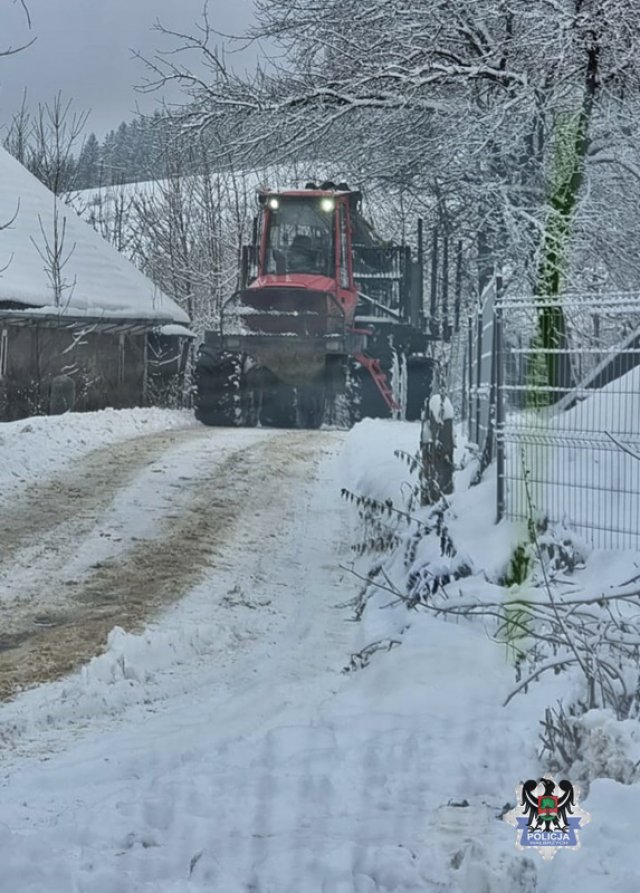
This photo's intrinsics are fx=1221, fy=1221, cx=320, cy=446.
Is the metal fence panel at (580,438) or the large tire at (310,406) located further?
the large tire at (310,406)

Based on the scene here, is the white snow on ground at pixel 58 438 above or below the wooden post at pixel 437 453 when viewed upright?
below

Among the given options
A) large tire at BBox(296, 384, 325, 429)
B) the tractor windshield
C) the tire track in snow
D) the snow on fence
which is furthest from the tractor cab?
the snow on fence

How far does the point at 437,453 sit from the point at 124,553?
2.79 metres

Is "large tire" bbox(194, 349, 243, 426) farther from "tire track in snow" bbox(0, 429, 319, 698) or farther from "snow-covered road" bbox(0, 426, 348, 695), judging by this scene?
"snow-covered road" bbox(0, 426, 348, 695)

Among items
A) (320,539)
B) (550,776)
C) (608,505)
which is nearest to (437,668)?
(550,776)

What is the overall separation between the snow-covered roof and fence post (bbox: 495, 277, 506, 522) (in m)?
16.5

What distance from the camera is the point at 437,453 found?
10391 millimetres

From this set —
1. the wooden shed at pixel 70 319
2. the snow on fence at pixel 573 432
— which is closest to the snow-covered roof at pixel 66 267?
the wooden shed at pixel 70 319

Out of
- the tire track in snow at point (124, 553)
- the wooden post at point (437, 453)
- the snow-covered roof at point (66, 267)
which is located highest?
the snow-covered roof at point (66, 267)

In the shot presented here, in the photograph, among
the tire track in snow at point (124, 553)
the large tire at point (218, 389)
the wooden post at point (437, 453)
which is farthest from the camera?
the large tire at point (218, 389)

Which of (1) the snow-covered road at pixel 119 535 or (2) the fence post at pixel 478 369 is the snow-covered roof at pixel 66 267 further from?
(2) the fence post at pixel 478 369

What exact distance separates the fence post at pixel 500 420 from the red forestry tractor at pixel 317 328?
13.2 m

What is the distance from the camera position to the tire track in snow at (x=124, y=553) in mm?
7332

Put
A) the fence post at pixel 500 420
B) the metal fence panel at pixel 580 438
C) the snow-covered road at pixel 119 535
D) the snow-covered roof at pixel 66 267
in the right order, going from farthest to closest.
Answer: the snow-covered roof at pixel 66 267 < the fence post at pixel 500 420 < the metal fence panel at pixel 580 438 < the snow-covered road at pixel 119 535
